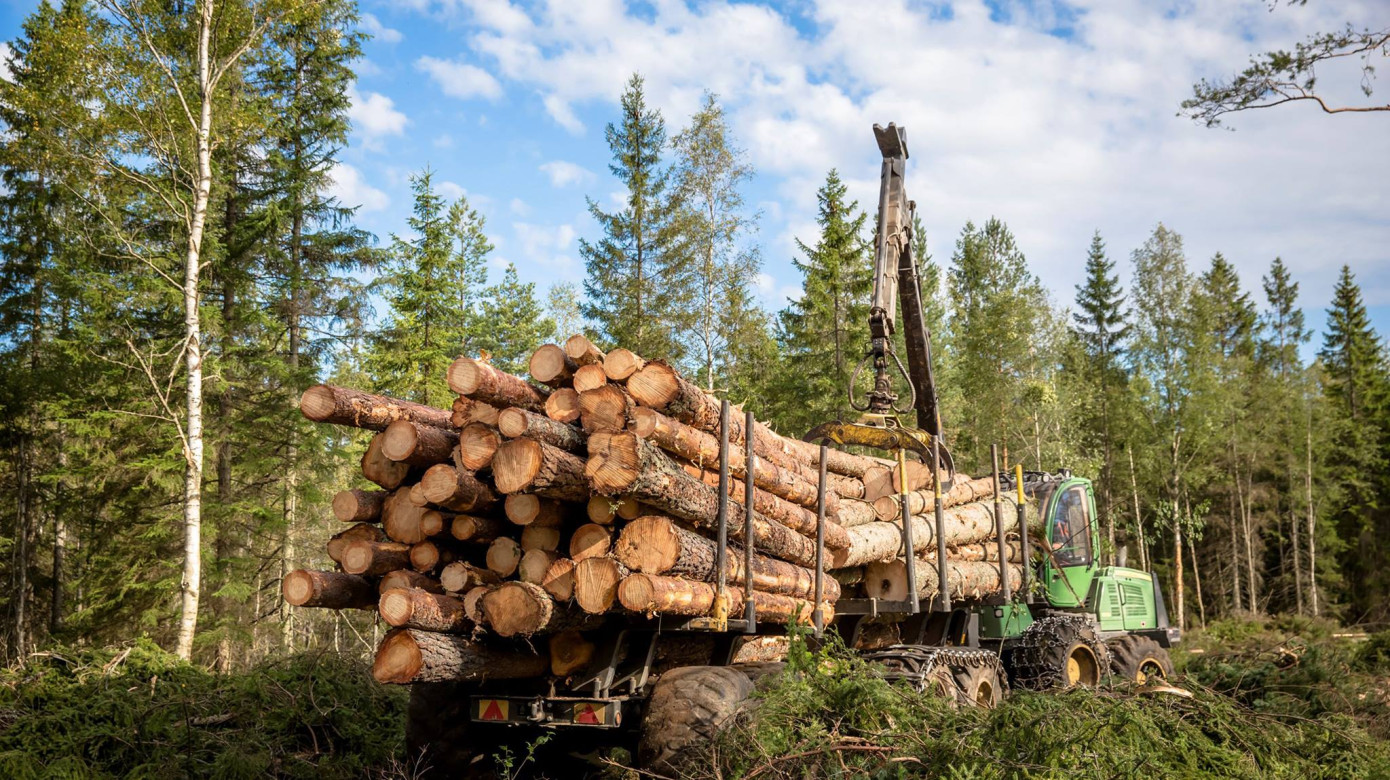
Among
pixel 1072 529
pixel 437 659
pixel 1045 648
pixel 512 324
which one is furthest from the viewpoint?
pixel 512 324

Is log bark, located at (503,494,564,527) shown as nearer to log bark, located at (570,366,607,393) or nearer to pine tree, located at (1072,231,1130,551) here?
log bark, located at (570,366,607,393)

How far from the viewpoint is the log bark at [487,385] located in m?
6.33

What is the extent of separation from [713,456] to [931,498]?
3.06 meters

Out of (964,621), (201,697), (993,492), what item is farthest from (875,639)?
(201,697)

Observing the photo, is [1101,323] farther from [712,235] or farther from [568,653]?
→ [568,653]

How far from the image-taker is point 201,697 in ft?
27.6

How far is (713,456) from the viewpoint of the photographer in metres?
6.83

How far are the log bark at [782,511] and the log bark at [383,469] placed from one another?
196 cm

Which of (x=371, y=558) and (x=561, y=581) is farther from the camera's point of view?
(x=371, y=558)

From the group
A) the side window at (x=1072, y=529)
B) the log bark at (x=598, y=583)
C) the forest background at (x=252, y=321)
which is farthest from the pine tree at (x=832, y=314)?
the log bark at (x=598, y=583)

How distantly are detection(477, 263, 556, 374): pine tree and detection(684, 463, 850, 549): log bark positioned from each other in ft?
79.8

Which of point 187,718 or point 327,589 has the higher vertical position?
point 327,589

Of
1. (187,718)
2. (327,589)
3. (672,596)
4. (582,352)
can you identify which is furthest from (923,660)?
(187,718)

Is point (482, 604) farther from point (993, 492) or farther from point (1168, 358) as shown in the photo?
point (1168, 358)
